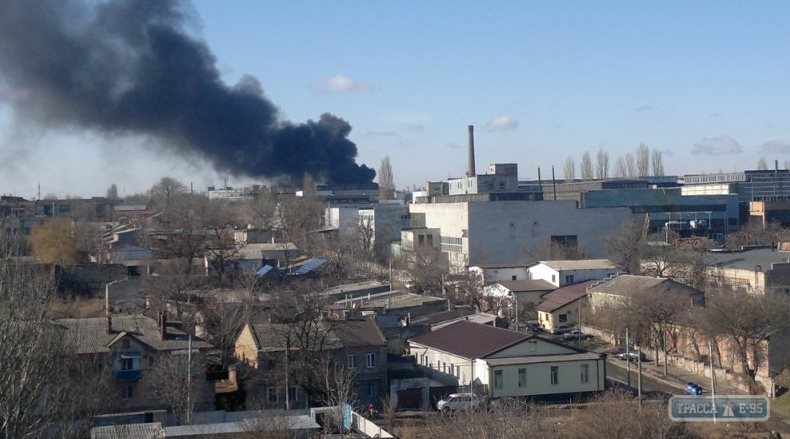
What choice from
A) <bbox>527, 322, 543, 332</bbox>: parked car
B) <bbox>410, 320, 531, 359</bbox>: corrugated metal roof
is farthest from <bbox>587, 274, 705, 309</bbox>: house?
<bbox>410, 320, 531, 359</bbox>: corrugated metal roof

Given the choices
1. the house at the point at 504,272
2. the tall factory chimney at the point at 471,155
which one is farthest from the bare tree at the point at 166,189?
the house at the point at 504,272

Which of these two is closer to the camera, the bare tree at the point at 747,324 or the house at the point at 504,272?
the bare tree at the point at 747,324

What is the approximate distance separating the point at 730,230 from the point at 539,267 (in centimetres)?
1036

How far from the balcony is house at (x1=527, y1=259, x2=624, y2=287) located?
893cm

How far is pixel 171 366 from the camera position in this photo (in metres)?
9.74

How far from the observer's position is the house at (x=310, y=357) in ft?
33.7

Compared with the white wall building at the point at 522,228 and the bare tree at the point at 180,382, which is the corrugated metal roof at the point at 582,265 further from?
the bare tree at the point at 180,382

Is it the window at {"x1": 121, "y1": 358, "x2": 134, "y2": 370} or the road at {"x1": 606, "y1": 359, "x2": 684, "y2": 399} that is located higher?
the window at {"x1": 121, "y1": 358, "x2": 134, "y2": 370}

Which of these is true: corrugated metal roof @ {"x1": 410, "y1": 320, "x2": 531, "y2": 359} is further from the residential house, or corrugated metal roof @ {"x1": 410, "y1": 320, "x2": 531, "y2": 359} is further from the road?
the residential house

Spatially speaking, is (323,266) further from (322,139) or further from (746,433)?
(322,139)

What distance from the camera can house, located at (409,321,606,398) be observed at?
10648 mm

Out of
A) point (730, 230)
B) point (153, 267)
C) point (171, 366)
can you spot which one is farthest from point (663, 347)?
point (730, 230)

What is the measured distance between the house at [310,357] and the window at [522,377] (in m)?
1.46

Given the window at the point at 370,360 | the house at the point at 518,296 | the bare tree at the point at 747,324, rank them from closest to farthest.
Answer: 1. the window at the point at 370,360
2. the bare tree at the point at 747,324
3. the house at the point at 518,296
